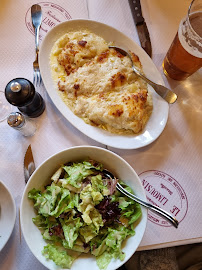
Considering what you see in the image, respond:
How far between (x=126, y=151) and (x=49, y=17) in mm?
947

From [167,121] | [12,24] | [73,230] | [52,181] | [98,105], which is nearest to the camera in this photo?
[73,230]

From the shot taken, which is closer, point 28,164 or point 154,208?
point 154,208

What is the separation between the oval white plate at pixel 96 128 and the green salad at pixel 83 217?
23cm

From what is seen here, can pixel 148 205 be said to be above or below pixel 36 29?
below

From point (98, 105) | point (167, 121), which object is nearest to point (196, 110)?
point (167, 121)

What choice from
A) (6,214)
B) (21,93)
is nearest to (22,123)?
(21,93)

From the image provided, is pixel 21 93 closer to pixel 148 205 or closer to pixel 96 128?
pixel 96 128

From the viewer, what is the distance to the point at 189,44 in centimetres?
118

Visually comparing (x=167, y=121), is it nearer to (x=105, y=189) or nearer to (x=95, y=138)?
(x=95, y=138)

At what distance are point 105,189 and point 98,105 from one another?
439 millimetres

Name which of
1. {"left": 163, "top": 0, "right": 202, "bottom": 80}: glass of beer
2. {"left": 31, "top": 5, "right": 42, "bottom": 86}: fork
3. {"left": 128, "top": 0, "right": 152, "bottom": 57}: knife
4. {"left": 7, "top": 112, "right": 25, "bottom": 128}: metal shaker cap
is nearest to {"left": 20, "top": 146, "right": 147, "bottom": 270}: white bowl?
{"left": 7, "top": 112, "right": 25, "bottom": 128}: metal shaker cap

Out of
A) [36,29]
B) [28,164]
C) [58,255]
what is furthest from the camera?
[36,29]

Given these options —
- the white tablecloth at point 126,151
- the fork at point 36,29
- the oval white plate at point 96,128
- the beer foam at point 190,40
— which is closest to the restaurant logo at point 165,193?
the white tablecloth at point 126,151

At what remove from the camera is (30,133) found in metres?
1.30
